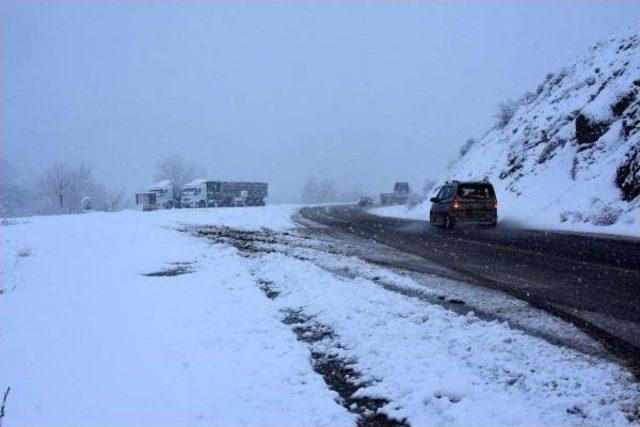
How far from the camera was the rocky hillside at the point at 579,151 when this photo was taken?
19125 mm

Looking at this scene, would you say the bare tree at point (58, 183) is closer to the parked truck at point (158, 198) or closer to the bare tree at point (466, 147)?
the parked truck at point (158, 198)

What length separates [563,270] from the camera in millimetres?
9266

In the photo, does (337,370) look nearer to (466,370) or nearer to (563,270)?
(466,370)

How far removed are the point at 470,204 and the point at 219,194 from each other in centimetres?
4340

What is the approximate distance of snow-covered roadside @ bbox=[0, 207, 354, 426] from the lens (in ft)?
13.4

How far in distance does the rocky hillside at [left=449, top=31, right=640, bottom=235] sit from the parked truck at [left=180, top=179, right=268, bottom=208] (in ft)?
101

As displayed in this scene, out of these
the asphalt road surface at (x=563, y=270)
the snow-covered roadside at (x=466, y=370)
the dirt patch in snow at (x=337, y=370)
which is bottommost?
the dirt patch in snow at (x=337, y=370)

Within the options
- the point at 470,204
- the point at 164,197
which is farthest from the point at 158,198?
the point at 470,204

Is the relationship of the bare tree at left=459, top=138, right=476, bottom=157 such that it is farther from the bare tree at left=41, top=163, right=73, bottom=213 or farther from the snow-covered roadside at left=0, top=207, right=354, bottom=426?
the bare tree at left=41, top=163, right=73, bottom=213

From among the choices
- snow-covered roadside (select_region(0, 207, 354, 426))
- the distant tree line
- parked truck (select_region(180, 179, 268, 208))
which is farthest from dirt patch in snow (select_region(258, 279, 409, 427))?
the distant tree line

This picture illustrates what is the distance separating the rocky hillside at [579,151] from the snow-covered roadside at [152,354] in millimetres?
14890

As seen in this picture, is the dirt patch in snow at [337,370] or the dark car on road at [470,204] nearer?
the dirt patch in snow at [337,370]

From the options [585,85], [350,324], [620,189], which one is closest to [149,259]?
[350,324]

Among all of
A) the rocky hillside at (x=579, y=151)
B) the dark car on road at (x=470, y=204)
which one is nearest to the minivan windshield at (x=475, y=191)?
the dark car on road at (x=470, y=204)
